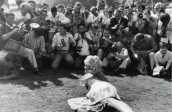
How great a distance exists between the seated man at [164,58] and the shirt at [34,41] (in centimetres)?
401

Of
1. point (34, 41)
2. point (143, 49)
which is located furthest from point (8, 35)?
point (143, 49)

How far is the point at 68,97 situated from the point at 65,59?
2886mm

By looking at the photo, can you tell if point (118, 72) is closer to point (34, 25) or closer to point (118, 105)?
point (34, 25)

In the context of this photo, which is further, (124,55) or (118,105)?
(124,55)

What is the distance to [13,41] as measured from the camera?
7.26m

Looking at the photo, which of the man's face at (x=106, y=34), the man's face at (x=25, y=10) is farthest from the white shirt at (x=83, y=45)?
the man's face at (x=25, y=10)

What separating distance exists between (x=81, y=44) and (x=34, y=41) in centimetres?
171

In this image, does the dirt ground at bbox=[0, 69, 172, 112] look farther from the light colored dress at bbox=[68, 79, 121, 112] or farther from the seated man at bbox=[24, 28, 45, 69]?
the seated man at bbox=[24, 28, 45, 69]

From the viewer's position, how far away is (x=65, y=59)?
8.64 meters

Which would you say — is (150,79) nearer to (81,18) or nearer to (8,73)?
(81,18)

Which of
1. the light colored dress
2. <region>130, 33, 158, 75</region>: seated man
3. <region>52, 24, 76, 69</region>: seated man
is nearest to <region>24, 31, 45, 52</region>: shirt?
<region>52, 24, 76, 69</region>: seated man

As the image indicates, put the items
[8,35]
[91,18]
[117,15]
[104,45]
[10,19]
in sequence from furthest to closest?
[91,18], [117,15], [104,45], [10,19], [8,35]

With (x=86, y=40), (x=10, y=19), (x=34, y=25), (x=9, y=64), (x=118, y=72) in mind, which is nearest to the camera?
(x=9, y=64)

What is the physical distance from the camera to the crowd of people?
798 centimetres
